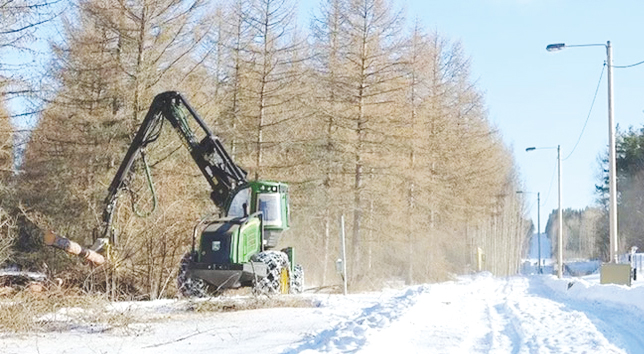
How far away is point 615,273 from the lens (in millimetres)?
20875

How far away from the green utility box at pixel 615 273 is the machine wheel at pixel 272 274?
9.41 meters

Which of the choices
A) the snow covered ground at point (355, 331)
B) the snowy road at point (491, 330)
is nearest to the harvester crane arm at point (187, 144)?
the snow covered ground at point (355, 331)

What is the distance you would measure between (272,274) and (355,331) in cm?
680

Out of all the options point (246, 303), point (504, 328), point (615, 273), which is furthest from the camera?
point (615, 273)

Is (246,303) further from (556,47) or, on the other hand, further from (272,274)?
(556,47)

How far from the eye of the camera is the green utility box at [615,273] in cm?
2066

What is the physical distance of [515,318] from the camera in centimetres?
1228

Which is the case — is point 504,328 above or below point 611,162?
below

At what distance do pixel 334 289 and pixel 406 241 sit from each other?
12.9 m

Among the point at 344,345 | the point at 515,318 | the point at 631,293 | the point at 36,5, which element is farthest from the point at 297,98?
the point at 344,345

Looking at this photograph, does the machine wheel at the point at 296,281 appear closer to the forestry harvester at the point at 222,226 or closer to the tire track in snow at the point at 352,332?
the forestry harvester at the point at 222,226

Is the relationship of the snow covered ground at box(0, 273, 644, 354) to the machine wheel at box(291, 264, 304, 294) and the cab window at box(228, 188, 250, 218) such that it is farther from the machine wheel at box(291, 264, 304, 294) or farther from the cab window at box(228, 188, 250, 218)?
the machine wheel at box(291, 264, 304, 294)

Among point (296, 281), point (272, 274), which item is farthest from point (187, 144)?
point (296, 281)

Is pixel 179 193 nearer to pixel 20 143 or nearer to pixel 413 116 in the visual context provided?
pixel 20 143
